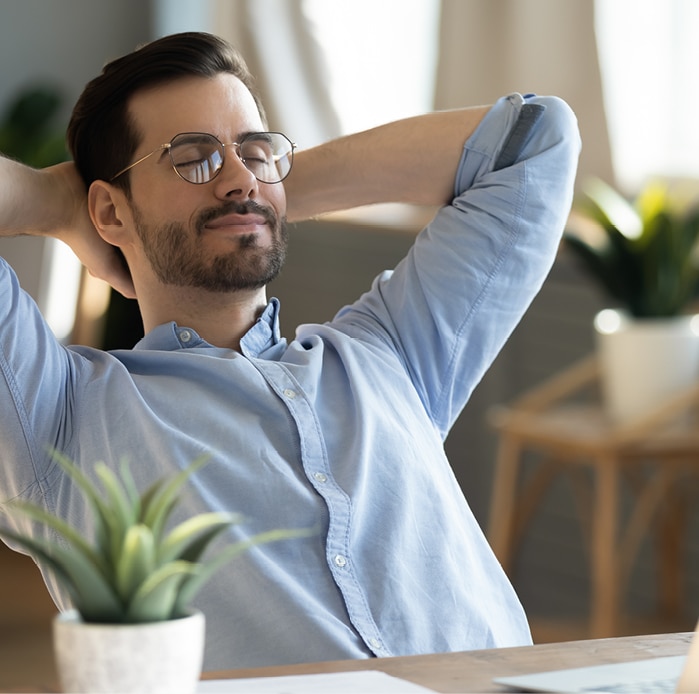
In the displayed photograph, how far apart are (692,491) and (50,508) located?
2291mm

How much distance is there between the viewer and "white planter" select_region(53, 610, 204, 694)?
0.73 metres

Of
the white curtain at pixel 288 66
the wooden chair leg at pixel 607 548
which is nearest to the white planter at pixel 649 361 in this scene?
the wooden chair leg at pixel 607 548

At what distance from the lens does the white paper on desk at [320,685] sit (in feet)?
2.92

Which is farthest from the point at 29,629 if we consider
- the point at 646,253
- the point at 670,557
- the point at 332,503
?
the point at 332,503

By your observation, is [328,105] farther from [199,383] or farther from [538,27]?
[199,383]

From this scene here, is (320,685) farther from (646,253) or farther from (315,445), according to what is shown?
(646,253)

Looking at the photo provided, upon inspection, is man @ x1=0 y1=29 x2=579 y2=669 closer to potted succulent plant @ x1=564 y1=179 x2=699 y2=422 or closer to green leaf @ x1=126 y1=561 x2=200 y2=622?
green leaf @ x1=126 y1=561 x2=200 y2=622

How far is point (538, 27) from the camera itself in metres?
3.68

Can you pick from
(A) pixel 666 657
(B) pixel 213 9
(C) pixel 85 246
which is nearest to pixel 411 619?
(A) pixel 666 657

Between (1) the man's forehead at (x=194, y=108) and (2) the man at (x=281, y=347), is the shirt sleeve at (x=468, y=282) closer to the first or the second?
(2) the man at (x=281, y=347)

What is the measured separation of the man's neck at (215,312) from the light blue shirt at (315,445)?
1.1 inches

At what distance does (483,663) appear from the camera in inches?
39.2

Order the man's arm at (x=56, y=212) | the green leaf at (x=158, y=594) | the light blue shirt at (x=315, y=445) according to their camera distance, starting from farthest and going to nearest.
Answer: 1. the man's arm at (x=56, y=212)
2. the light blue shirt at (x=315, y=445)
3. the green leaf at (x=158, y=594)

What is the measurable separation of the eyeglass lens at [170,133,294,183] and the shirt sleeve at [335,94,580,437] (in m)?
0.22
